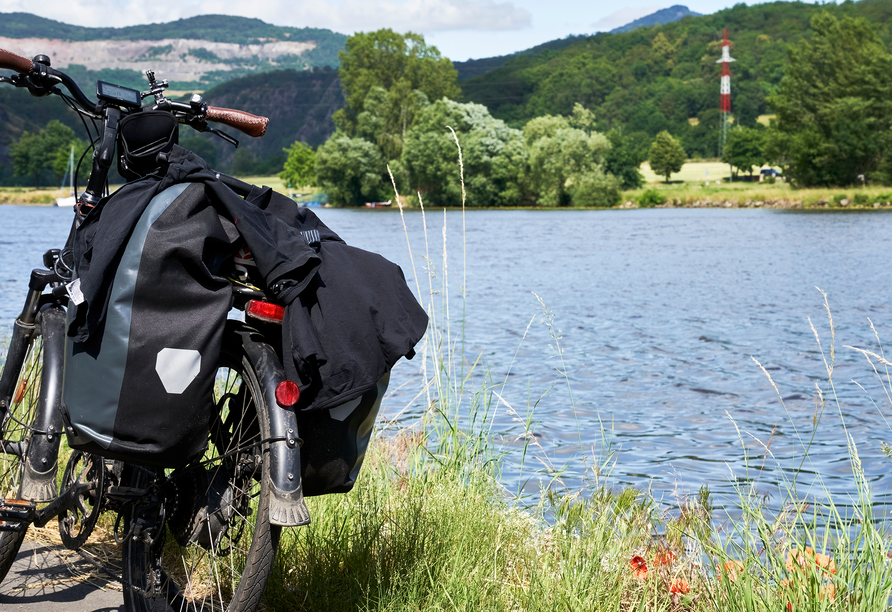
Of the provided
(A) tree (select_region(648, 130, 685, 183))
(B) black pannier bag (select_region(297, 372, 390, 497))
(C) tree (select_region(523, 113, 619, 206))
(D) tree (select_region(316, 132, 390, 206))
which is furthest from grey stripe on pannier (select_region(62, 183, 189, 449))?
(A) tree (select_region(648, 130, 685, 183))

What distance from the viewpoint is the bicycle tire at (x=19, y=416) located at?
298cm

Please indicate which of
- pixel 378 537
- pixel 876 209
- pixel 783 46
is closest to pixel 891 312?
pixel 378 537

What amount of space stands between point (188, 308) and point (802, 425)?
7.74 meters

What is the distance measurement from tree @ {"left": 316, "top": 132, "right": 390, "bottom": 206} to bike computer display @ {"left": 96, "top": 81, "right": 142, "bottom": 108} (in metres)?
72.9

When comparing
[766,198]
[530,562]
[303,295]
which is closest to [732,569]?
[530,562]

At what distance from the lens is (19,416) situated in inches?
125

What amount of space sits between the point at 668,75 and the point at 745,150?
76548mm

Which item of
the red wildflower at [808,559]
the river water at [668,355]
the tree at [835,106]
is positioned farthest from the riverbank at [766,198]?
the red wildflower at [808,559]

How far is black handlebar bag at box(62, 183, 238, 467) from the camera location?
2.07m

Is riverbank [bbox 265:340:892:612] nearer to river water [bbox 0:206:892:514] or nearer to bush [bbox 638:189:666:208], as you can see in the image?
river water [bbox 0:206:892:514]

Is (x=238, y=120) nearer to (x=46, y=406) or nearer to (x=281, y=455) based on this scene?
(x=46, y=406)

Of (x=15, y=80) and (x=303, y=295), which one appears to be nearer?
(x=303, y=295)

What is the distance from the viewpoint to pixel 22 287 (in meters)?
18.1

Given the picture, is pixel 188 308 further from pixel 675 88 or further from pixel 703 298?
pixel 675 88
